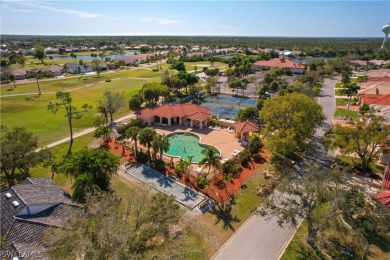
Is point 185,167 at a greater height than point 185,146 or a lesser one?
greater

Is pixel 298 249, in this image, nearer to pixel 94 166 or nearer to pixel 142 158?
pixel 94 166

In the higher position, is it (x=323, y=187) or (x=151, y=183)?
(x=323, y=187)

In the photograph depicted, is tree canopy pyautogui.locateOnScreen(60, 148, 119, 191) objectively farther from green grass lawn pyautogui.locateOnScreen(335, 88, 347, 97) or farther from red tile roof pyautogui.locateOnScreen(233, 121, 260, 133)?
green grass lawn pyautogui.locateOnScreen(335, 88, 347, 97)

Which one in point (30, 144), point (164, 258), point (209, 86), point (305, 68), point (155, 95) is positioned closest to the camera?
point (164, 258)

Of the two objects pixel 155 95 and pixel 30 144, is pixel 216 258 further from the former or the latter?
pixel 155 95

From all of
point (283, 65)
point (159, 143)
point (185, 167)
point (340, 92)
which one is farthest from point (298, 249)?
point (283, 65)

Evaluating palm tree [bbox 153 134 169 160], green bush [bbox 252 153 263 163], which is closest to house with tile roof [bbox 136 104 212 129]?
green bush [bbox 252 153 263 163]

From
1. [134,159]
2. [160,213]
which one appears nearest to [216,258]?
[160,213]
